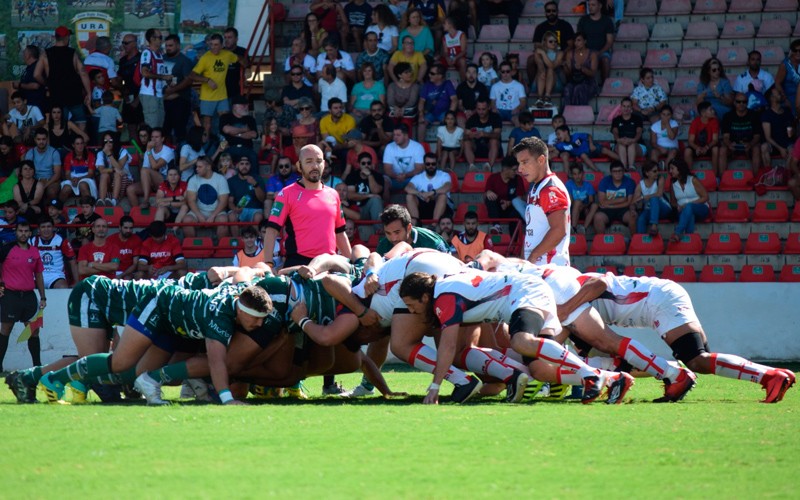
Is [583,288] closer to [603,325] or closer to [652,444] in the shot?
[603,325]

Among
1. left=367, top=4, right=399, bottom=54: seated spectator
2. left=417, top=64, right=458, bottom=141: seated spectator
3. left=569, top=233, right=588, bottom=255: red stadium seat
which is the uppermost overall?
left=367, top=4, right=399, bottom=54: seated spectator

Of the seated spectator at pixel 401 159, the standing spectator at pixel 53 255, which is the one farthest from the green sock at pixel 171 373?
the seated spectator at pixel 401 159

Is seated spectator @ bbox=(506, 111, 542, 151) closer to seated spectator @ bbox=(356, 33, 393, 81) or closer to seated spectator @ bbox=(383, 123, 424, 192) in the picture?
seated spectator @ bbox=(383, 123, 424, 192)

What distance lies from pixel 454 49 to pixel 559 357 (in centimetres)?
1257

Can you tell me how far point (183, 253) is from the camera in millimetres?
18094

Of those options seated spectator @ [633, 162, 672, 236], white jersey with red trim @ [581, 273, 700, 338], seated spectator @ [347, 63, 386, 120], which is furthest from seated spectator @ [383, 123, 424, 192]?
white jersey with red trim @ [581, 273, 700, 338]

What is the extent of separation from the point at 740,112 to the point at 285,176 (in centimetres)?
785

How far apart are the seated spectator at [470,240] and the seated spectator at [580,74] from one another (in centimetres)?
458

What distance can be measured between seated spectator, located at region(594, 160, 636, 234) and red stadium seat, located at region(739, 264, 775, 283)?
Answer: 6.14 feet

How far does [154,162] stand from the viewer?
19766 millimetres

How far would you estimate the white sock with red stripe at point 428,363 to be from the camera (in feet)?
32.4

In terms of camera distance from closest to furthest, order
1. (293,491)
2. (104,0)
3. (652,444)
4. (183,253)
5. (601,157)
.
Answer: (293,491) < (652,444) < (183,253) < (601,157) < (104,0)

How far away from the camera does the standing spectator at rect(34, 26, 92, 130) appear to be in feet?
68.6

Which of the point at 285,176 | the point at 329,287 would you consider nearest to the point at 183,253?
the point at 285,176
